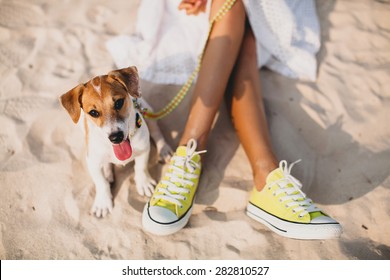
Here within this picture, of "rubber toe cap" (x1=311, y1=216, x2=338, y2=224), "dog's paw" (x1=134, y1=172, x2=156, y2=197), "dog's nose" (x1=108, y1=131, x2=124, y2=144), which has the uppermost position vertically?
"dog's nose" (x1=108, y1=131, x2=124, y2=144)

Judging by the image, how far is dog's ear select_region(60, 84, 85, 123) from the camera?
202 cm

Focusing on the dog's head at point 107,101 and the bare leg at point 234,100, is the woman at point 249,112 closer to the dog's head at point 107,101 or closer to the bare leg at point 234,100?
the bare leg at point 234,100

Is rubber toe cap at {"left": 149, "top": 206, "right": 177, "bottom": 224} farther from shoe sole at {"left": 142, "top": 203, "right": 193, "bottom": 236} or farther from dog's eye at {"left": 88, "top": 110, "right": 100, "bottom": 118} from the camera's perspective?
dog's eye at {"left": 88, "top": 110, "right": 100, "bottom": 118}

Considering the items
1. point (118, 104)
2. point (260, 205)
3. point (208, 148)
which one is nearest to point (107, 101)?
point (118, 104)

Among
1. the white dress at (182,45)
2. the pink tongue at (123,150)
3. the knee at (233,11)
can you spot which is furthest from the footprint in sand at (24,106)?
the knee at (233,11)

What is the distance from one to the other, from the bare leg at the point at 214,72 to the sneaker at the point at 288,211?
22.8 inches

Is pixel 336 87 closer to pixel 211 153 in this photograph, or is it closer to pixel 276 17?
pixel 276 17

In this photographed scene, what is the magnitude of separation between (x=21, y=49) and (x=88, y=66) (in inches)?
27.3

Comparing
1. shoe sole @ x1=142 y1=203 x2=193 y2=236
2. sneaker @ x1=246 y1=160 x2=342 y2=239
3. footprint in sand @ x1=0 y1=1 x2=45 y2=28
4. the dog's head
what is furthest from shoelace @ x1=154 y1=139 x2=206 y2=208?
footprint in sand @ x1=0 y1=1 x2=45 y2=28

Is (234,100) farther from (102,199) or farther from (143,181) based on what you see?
(102,199)

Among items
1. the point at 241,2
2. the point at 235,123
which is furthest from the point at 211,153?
the point at 241,2

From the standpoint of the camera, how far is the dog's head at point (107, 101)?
2.00 m

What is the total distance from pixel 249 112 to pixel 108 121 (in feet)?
3.75
